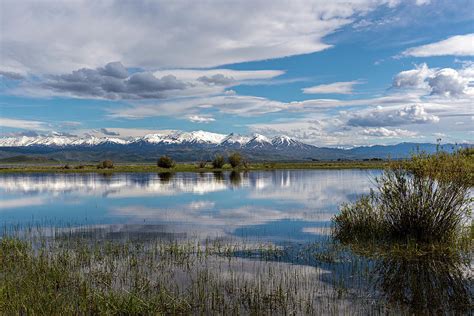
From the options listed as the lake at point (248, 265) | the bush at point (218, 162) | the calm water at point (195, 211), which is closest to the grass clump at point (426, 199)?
the lake at point (248, 265)

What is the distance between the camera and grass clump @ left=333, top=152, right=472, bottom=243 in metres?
21.8

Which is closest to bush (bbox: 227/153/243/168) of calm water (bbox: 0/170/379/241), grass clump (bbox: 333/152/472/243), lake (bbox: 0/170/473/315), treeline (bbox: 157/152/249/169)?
treeline (bbox: 157/152/249/169)

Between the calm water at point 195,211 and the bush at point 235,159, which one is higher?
the bush at point 235,159

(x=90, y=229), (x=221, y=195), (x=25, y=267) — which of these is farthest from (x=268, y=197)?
(x=25, y=267)

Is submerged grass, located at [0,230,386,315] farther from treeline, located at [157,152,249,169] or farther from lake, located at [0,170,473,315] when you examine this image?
treeline, located at [157,152,249,169]

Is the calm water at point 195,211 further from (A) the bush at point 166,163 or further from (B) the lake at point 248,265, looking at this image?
(A) the bush at point 166,163

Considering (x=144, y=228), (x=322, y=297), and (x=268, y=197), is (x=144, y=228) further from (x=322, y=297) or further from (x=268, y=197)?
(x=268, y=197)

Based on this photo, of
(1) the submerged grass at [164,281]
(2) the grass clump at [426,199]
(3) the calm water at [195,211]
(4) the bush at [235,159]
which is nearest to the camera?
(1) the submerged grass at [164,281]

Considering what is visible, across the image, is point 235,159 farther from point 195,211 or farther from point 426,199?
point 426,199

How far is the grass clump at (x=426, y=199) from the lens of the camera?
21.8 meters

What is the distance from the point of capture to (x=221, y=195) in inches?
2152

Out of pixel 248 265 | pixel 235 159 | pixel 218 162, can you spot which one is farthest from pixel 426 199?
pixel 218 162

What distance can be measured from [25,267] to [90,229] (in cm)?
1134

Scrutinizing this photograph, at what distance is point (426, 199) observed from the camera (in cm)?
2205
